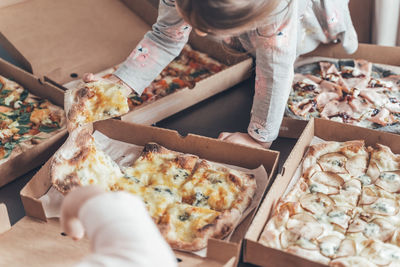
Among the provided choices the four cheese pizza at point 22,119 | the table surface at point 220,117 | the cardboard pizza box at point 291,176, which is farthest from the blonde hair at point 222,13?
the four cheese pizza at point 22,119

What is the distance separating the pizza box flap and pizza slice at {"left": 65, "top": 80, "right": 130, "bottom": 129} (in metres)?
0.47

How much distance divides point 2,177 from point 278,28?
30.4 inches

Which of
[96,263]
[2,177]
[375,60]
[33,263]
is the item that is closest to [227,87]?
[375,60]

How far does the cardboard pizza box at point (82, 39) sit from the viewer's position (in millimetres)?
1553

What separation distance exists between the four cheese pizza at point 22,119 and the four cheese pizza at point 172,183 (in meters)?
0.25

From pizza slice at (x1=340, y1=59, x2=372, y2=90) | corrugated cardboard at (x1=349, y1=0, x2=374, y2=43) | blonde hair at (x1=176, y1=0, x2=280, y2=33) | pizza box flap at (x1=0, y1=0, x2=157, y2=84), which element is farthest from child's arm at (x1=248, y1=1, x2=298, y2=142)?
corrugated cardboard at (x1=349, y1=0, x2=374, y2=43)

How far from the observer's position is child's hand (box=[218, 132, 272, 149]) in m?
1.17

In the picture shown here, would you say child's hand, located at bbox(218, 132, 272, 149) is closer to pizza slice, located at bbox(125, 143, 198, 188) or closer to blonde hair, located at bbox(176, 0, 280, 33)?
pizza slice, located at bbox(125, 143, 198, 188)

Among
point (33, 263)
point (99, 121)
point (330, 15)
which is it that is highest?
point (330, 15)

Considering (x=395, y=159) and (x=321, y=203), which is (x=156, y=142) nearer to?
(x=321, y=203)

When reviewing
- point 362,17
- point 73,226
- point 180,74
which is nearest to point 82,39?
point 180,74

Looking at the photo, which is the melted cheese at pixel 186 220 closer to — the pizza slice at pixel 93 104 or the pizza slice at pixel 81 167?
the pizza slice at pixel 81 167

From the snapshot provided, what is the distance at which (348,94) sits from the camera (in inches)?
55.4

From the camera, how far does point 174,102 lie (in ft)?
4.40
